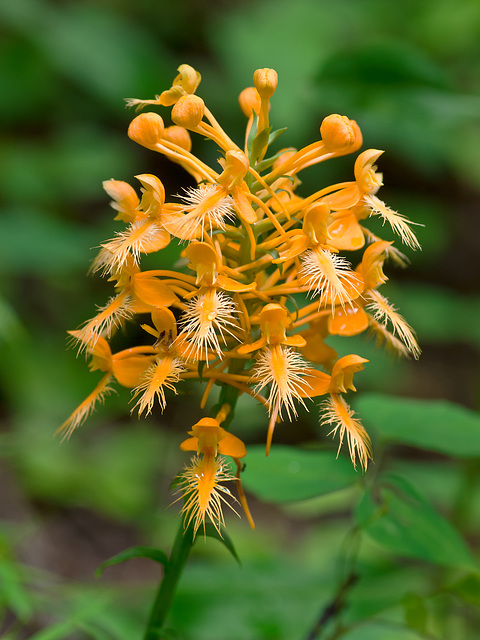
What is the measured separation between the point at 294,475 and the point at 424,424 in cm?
43

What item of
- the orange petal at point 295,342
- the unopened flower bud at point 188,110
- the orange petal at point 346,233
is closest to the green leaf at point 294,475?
the orange petal at point 295,342

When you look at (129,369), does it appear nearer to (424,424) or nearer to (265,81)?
(265,81)

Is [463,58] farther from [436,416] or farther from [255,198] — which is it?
[255,198]

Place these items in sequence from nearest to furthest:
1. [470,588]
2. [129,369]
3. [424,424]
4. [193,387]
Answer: [129,369]
[470,588]
[424,424]
[193,387]

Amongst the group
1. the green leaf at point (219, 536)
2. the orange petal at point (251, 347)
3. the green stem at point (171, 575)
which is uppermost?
the orange petal at point (251, 347)

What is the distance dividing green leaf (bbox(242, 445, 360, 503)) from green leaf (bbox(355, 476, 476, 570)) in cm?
10

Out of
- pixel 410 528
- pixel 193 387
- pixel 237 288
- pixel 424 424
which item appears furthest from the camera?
pixel 193 387

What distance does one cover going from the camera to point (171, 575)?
1290 mm

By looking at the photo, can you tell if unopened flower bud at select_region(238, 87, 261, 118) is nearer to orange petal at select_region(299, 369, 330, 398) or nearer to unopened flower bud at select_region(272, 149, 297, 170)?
unopened flower bud at select_region(272, 149, 297, 170)

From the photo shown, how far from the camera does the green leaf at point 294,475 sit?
1.65m

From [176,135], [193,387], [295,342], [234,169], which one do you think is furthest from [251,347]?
[193,387]

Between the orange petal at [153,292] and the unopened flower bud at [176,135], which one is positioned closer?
the orange petal at [153,292]

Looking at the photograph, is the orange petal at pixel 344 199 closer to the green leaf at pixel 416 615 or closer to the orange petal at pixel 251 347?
the orange petal at pixel 251 347

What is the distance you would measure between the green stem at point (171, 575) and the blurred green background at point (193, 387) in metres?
0.30
